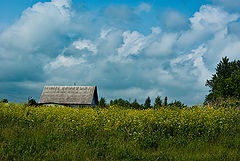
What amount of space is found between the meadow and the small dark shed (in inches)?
848

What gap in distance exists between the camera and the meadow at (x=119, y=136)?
5.97 m

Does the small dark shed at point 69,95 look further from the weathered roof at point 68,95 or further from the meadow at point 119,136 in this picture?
the meadow at point 119,136

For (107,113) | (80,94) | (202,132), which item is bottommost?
(202,132)

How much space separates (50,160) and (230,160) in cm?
468

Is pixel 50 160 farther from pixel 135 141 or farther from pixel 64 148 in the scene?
pixel 135 141

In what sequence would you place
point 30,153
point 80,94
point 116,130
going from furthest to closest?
point 80,94 < point 116,130 < point 30,153

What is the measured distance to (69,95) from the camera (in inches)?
1341

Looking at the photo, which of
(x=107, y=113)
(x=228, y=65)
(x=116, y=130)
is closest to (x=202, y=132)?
(x=116, y=130)

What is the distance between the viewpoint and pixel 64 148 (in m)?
6.20

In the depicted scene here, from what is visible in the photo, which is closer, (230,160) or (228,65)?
(230,160)

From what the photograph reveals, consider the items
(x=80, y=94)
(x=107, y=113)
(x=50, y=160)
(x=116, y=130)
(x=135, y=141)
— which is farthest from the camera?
(x=80, y=94)

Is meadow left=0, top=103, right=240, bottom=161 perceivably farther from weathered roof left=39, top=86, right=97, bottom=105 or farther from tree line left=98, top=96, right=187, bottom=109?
weathered roof left=39, top=86, right=97, bottom=105

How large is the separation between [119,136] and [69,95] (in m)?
27.2

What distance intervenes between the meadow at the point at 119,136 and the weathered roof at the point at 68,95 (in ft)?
70.8
